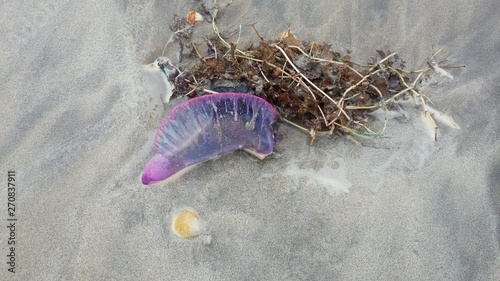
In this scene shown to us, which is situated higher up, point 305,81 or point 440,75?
point 305,81

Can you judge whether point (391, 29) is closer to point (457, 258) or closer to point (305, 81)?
point (305, 81)

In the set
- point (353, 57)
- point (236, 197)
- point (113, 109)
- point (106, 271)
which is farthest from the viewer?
point (353, 57)

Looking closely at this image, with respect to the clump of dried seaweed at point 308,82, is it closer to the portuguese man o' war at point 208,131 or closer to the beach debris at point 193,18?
the portuguese man o' war at point 208,131

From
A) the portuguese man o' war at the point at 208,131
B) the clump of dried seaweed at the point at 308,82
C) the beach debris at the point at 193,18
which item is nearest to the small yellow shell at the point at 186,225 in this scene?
the portuguese man o' war at the point at 208,131

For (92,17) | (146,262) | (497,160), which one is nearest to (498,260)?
(497,160)

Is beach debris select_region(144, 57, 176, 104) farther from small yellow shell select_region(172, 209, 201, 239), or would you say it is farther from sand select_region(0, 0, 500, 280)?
small yellow shell select_region(172, 209, 201, 239)

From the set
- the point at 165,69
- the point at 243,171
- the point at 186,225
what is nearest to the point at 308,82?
the point at 243,171

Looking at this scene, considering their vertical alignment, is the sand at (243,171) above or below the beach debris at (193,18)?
below
